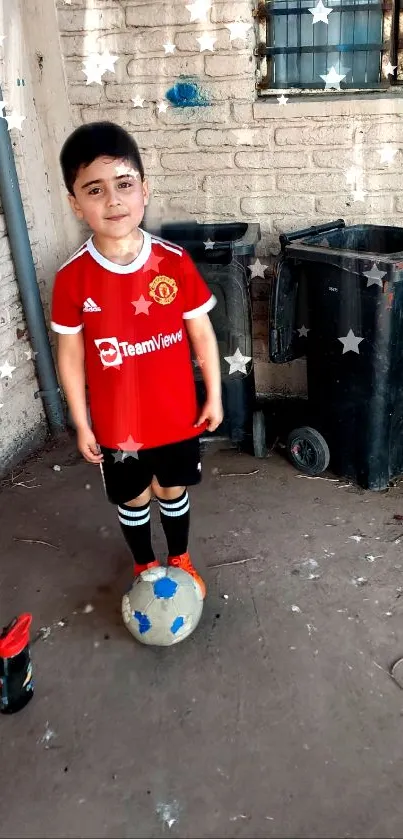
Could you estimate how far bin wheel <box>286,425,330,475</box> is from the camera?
8.56 ft

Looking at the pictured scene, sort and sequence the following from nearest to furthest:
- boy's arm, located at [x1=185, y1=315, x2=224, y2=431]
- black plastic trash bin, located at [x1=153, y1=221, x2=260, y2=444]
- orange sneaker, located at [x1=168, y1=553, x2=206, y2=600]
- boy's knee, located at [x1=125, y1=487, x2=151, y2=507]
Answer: boy's arm, located at [x1=185, y1=315, x2=224, y2=431] → boy's knee, located at [x1=125, y1=487, x2=151, y2=507] → orange sneaker, located at [x1=168, y1=553, x2=206, y2=600] → black plastic trash bin, located at [x1=153, y1=221, x2=260, y2=444]

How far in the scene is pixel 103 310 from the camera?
1.61 meters

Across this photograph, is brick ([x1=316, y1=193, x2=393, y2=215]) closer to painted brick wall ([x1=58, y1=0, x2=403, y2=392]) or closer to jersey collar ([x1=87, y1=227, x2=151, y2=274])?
painted brick wall ([x1=58, y1=0, x2=403, y2=392])

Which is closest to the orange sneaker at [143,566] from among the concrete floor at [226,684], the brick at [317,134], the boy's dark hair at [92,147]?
the concrete floor at [226,684]

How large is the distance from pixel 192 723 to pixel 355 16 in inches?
99.4

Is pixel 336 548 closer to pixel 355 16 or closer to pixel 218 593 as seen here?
pixel 218 593

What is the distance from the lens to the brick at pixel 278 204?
2807 mm

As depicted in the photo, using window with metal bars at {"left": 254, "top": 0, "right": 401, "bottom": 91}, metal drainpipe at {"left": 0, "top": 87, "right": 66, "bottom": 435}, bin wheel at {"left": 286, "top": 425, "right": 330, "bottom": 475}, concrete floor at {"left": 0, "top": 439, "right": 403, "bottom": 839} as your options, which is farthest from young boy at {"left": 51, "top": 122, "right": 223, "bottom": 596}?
window with metal bars at {"left": 254, "top": 0, "right": 401, "bottom": 91}

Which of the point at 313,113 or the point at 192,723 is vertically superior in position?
the point at 313,113

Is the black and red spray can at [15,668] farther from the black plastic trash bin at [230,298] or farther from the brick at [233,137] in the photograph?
the brick at [233,137]

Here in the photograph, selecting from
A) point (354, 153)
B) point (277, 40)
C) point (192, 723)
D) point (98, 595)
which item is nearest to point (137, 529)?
point (98, 595)

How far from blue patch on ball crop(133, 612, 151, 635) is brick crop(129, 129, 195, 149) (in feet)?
6.34

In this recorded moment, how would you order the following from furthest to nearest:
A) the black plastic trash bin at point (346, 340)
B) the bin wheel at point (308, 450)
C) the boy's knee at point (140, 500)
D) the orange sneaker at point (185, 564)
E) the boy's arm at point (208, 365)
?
the bin wheel at point (308, 450), the black plastic trash bin at point (346, 340), the orange sneaker at point (185, 564), the boy's knee at point (140, 500), the boy's arm at point (208, 365)

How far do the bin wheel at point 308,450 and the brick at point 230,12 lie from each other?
1.60 metres
